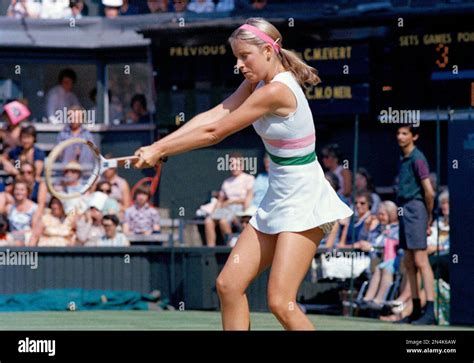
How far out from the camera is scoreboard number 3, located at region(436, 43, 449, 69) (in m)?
16.9

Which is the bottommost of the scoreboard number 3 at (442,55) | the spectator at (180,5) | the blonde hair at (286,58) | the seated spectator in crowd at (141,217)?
the seated spectator in crowd at (141,217)

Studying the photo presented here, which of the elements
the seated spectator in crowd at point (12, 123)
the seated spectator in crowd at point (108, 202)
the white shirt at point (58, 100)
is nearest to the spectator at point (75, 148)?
the seated spectator in crowd at point (12, 123)

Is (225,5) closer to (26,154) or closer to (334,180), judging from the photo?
(26,154)

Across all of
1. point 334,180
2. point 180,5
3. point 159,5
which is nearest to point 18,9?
point 159,5

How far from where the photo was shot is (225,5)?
19.4 m

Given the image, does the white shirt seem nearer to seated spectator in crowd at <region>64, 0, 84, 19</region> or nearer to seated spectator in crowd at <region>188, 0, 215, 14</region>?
seated spectator in crowd at <region>64, 0, 84, 19</region>

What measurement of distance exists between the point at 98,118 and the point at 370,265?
24.2 feet

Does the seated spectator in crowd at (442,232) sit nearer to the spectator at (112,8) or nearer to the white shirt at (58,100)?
the white shirt at (58,100)

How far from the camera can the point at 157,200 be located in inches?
691

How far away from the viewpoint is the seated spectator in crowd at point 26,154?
57.9 feet

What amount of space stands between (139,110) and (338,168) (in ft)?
16.5

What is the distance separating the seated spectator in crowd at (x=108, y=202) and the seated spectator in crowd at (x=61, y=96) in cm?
312

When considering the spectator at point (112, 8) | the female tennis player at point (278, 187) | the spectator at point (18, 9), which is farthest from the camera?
the spectator at point (112, 8)
